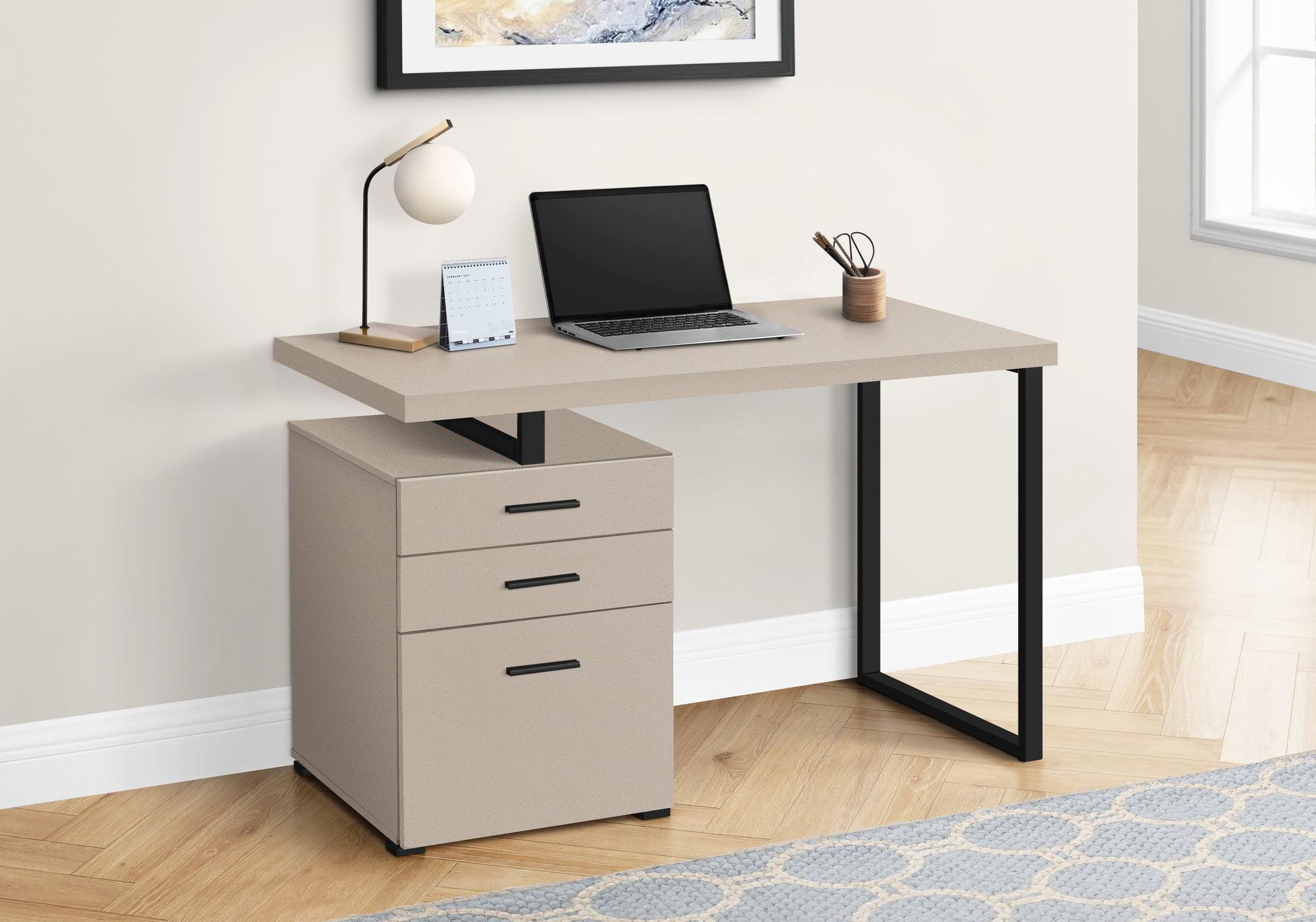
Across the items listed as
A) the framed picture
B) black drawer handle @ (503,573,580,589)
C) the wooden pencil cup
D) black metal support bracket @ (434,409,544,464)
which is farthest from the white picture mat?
black drawer handle @ (503,573,580,589)

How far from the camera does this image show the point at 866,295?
3.15 meters

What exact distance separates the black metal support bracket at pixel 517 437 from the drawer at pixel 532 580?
0.46 feet

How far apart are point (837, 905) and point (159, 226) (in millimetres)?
1542

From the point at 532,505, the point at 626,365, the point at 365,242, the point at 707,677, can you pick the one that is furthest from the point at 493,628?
the point at 707,677

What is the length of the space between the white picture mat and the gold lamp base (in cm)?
45

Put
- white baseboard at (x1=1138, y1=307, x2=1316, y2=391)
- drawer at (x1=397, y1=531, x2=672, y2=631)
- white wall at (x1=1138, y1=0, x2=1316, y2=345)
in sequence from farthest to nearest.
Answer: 1. white wall at (x1=1138, y1=0, x2=1316, y2=345)
2. white baseboard at (x1=1138, y1=307, x2=1316, y2=391)
3. drawer at (x1=397, y1=531, x2=672, y2=631)

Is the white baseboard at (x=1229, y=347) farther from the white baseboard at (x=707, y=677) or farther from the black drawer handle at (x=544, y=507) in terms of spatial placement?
the black drawer handle at (x=544, y=507)

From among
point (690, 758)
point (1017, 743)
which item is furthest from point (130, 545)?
point (1017, 743)

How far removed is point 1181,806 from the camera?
9.54 feet

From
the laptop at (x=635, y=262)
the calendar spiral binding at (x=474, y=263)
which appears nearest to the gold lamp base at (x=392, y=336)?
the calendar spiral binding at (x=474, y=263)

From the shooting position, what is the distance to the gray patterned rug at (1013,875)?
8.36ft

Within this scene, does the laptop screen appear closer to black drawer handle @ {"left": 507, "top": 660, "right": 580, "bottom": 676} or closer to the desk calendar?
the desk calendar

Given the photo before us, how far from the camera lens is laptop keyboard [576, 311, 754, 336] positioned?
3.00 m

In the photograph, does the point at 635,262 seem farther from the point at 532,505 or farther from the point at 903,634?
the point at 903,634
